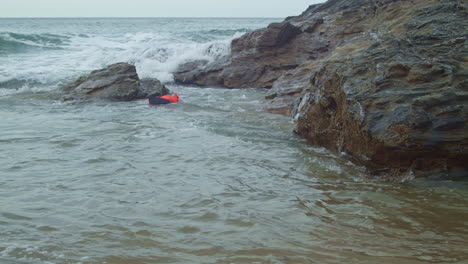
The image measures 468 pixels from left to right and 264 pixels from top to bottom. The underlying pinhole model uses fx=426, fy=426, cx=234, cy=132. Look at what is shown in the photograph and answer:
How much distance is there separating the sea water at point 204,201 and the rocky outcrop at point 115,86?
310cm

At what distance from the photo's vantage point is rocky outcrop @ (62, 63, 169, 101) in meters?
11.2

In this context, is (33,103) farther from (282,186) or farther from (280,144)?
(282,186)

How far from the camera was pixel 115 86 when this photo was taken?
1141 centimetres

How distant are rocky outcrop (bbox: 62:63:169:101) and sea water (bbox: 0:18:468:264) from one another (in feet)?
10.2

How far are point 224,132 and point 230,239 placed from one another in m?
4.07

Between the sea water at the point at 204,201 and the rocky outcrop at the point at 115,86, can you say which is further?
the rocky outcrop at the point at 115,86

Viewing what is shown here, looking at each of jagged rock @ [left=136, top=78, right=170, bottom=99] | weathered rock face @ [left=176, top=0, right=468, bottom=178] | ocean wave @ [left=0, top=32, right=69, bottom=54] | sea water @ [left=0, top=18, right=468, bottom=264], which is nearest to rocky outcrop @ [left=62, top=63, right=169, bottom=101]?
jagged rock @ [left=136, top=78, right=170, bottom=99]

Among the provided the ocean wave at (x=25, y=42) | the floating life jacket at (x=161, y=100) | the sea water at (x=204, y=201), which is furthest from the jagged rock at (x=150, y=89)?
the ocean wave at (x=25, y=42)

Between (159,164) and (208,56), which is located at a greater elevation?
(208,56)

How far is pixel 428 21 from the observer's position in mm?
6418

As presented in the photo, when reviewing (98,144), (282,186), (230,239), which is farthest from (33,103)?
(230,239)

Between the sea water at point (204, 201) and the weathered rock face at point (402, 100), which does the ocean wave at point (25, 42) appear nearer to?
the sea water at point (204, 201)

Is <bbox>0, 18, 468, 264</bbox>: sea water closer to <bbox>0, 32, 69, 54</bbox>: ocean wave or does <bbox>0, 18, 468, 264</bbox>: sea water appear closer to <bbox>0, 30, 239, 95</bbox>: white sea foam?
<bbox>0, 30, 239, 95</bbox>: white sea foam

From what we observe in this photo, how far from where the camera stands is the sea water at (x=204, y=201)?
309 cm
